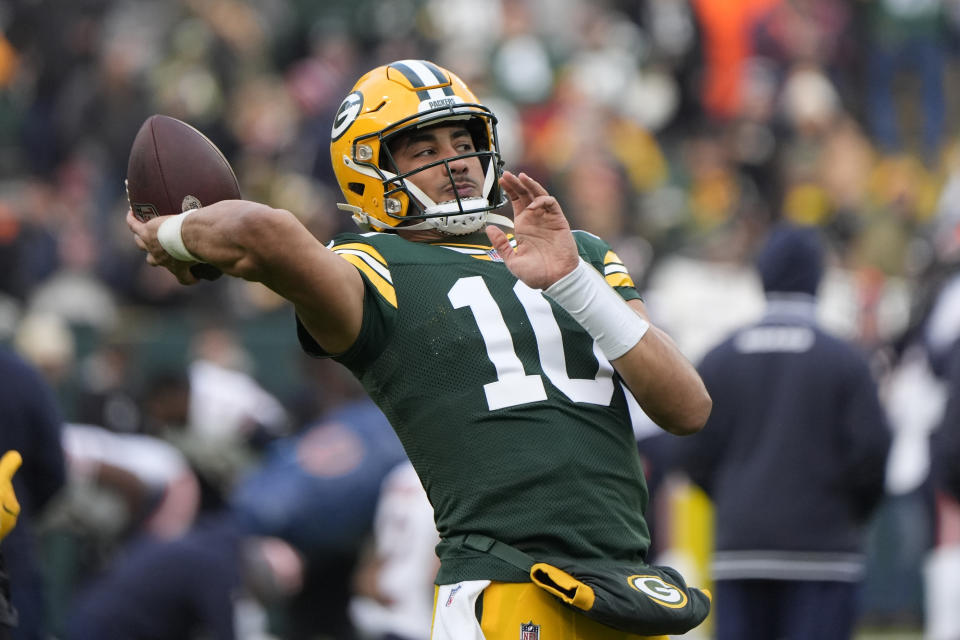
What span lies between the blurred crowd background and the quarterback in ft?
11.3

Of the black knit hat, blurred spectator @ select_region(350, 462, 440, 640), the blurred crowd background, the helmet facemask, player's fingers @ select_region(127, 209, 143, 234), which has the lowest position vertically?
blurred spectator @ select_region(350, 462, 440, 640)

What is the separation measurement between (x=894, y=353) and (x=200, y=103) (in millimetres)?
5774

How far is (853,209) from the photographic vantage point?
12.6 m

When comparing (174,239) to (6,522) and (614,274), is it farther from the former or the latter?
(6,522)

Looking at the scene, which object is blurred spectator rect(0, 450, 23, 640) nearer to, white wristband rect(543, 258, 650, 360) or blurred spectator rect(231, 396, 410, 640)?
white wristband rect(543, 258, 650, 360)

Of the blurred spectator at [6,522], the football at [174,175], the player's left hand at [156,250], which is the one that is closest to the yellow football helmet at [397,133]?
the football at [174,175]

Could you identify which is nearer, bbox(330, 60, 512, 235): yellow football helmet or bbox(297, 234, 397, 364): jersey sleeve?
bbox(297, 234, 397, 364): jersey sleeve

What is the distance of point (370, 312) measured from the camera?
11.3 feet

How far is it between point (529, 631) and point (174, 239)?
1152mm

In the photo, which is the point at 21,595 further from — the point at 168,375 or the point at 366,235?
the point at 168,375

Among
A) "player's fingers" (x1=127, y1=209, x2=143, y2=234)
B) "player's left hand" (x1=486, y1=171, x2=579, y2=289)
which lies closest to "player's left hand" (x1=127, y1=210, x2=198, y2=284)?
"player's fingers" (x1=127, y1=209, x2=143, y2=234)

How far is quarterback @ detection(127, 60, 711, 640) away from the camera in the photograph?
3.44 meters

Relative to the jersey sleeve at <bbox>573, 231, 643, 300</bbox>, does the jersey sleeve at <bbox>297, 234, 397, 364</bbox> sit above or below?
below

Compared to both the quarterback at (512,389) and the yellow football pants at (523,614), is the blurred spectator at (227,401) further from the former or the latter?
the yellow football pants at (523,614)
